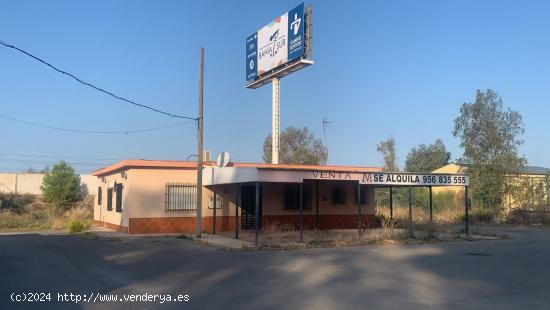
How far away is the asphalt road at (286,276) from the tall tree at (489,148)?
64.5 feet

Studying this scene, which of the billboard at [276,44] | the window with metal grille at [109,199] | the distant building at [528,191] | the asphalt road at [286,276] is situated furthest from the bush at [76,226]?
the distant building at [528,191]

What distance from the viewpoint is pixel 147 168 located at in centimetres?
2423

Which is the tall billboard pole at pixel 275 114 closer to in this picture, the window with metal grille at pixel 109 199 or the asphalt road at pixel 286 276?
the window with metal grille at pixel 109 199

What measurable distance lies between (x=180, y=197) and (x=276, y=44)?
10543 millimetres

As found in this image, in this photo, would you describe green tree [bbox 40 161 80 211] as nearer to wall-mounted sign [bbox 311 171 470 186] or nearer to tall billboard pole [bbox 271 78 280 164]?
tall billboard pole [bbox 271 78 280 164]

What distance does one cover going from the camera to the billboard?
1088 inches

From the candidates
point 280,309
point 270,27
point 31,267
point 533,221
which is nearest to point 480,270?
point 280,309

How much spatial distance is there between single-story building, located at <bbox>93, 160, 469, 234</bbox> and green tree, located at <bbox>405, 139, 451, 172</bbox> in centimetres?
5806

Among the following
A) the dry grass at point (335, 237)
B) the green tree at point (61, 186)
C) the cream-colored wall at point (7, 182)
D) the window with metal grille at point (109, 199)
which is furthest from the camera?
the cream-colored wall at point (7, 182)

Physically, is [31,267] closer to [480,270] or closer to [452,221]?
[480,270]

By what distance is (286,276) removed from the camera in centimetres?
1222

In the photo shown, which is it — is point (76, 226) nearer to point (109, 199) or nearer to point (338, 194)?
point (109, 199)

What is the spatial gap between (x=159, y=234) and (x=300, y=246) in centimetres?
776

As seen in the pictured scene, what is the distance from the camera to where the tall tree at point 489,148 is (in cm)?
3741
